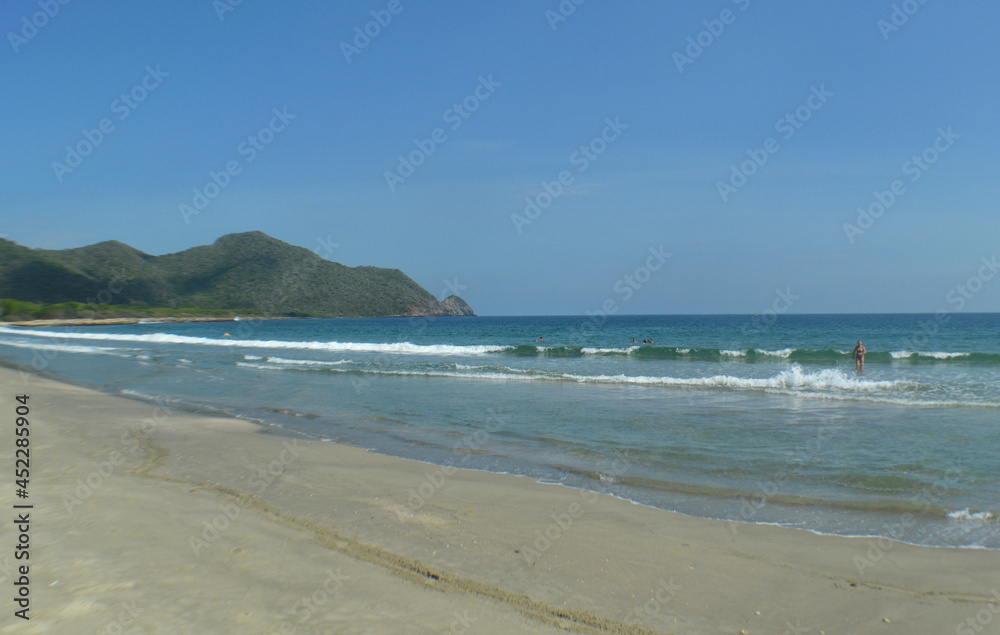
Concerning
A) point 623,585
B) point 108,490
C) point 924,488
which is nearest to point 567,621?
point 623,585

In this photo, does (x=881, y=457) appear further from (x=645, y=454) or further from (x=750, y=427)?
(x=645, y=454)

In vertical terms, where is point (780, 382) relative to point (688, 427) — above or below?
above

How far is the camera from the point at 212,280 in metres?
128

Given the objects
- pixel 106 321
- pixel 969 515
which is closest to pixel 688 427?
pixel 969 515

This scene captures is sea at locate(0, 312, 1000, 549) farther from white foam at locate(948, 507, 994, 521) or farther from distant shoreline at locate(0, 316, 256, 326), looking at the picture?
distant shoreline at locate(0, 316, 256, 326)

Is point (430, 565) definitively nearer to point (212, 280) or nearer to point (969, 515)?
point (969, 515)

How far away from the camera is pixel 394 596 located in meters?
3.97

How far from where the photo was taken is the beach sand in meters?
3.71

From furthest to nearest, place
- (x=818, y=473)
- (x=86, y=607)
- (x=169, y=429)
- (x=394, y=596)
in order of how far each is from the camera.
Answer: (x=169, y=429)
(x=818, y=473)
(x=394, y=596)
(x=86, y=607)

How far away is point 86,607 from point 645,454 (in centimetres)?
724

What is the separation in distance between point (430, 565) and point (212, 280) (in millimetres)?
139615

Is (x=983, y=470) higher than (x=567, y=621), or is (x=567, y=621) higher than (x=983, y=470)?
(x=983, y=470)

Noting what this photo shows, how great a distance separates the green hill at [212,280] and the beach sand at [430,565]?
399 ft

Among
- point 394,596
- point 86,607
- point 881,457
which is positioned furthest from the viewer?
point 881,457
